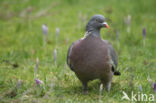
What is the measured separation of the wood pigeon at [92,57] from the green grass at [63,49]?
0.28 metres

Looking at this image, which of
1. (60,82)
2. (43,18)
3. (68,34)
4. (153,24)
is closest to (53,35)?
(68,34)

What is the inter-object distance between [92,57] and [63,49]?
2591mm

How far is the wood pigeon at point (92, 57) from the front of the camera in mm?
3904

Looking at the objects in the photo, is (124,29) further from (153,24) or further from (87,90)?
(87,90)

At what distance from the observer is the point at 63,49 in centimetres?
644

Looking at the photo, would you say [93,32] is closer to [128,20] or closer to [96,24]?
[96,24]

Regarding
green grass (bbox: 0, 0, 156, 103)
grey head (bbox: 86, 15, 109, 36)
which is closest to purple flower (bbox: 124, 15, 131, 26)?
green grass (bbox: 0, 0, 156, 103)

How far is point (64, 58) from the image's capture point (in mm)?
5871

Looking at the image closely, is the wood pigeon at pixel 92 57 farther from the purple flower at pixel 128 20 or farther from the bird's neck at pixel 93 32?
the purple flower at pixel 128 20

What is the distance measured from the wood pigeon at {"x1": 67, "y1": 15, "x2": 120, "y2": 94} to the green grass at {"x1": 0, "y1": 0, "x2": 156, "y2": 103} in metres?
0.28

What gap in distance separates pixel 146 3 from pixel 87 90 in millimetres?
5592

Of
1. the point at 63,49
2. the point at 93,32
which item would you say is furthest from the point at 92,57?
the point at 63,49

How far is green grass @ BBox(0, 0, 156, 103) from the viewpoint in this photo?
4.09m

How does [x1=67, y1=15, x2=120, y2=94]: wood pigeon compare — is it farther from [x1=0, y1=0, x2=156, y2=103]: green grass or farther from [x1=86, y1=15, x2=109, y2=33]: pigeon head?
[x1=0, y1=0, x2=156, y2=103]: green grass
